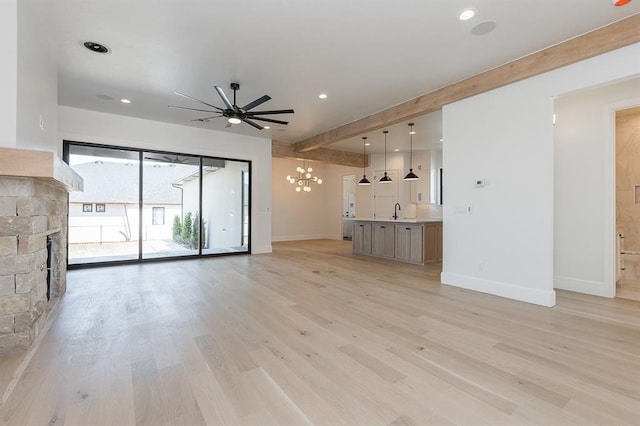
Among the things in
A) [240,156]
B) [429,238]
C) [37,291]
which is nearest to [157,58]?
[37,291]

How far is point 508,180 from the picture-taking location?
3850mm

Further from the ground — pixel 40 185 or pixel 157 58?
pixel 157 58

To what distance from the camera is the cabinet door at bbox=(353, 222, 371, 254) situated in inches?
288

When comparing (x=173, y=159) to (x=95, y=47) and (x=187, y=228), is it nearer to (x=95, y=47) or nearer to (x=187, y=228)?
(x=187, y=228)

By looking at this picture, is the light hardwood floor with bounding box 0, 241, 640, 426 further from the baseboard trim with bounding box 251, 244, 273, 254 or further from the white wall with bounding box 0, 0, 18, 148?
the baseboard trim with bounding box 251, 244, 273, 254

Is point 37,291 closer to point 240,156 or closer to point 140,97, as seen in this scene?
point 140,97

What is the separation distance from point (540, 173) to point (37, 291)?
5488 mm

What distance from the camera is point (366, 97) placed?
496 cm

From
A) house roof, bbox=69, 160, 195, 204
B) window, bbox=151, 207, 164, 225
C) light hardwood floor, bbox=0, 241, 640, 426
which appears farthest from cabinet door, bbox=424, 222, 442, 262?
window, bbox=151, 207, 164, 225

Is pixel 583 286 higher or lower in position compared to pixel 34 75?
lower

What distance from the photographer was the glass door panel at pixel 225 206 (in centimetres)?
700

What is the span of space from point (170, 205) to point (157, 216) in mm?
357

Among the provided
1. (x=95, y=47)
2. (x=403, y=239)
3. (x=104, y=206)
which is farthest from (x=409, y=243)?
(x=104, y=206)

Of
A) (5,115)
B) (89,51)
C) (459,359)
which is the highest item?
(89,51)
